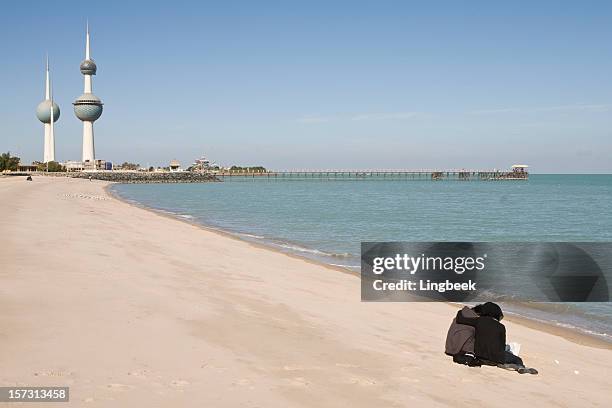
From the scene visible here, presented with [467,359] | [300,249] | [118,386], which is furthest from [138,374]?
[300,249]

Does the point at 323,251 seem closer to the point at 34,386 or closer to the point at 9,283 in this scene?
the point at 9,283

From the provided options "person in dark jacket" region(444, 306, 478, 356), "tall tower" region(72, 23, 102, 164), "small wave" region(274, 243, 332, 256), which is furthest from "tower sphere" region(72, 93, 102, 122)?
"person in dark jacket" region(444, 306, 478, 356)

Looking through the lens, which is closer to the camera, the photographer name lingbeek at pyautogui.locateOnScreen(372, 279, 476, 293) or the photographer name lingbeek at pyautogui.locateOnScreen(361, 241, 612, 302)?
the photographer name lingbeek at pyautogui.locateOnScreen(361, 241, 612, 302)

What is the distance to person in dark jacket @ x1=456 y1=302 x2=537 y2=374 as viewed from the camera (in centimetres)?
686

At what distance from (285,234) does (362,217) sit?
478 inches

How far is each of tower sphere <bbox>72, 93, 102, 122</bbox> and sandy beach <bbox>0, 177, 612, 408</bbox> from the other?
7777 inches

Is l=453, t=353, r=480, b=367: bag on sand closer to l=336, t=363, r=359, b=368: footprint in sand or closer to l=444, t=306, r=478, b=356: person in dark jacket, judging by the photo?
l=444, t=306, r=478, b=356: person in dark jacket

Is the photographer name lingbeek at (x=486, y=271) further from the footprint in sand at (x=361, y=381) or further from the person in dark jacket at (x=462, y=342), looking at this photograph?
the footprint in sand at (x=361, y=381)

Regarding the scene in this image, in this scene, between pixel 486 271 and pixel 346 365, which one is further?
pixel 486 271

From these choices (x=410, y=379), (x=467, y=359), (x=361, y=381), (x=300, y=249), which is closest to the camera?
(x=361, y=381)

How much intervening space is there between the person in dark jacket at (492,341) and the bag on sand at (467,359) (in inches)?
2.8

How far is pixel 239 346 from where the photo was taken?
6.78 metres

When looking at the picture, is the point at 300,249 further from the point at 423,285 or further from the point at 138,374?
the point at 138,374

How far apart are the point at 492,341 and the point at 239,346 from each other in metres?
3.03
